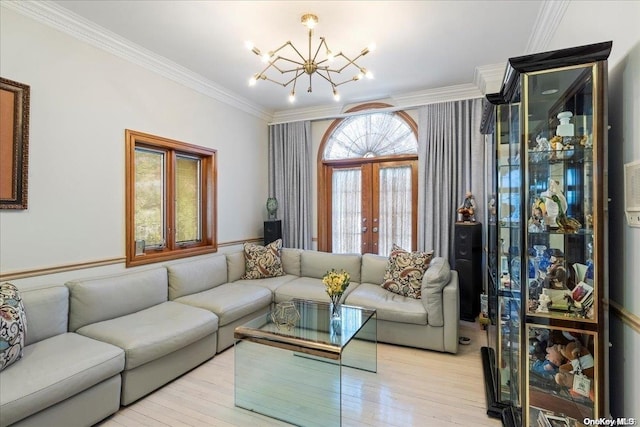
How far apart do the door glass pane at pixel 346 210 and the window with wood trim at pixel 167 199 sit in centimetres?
190

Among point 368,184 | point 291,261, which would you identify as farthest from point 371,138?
point 291,261

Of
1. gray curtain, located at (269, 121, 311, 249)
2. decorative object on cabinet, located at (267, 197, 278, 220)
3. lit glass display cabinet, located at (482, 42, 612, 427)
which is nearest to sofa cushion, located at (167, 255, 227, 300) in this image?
decorative object on cabinet, located at (267, 197, 278, 220)

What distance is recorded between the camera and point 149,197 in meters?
3.48

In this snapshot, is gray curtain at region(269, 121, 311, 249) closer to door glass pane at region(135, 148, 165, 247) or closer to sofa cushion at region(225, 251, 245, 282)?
sofa cushion at region(225, 251, 245, 282)

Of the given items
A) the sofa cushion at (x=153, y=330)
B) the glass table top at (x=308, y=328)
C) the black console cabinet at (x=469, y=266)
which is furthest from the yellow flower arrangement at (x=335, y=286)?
the black console cabinet at (x=469, y=266)

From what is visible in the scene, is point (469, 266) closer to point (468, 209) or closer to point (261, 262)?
point (468, 209)

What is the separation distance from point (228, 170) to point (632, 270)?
4.11 m

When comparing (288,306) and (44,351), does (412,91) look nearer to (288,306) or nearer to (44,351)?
(288,306)

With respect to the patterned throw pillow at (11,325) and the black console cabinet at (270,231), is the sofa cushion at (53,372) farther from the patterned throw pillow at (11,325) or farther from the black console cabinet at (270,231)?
the black console cabinet at (270,231)

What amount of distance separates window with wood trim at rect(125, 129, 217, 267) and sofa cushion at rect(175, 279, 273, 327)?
0.63 metres

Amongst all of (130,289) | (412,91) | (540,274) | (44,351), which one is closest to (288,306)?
(130,289)

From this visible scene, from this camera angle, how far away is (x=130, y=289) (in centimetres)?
283

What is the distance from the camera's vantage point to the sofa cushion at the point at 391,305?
3.03 metres

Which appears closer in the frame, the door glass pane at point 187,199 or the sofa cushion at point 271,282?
the sofa cushion at point 271,282
